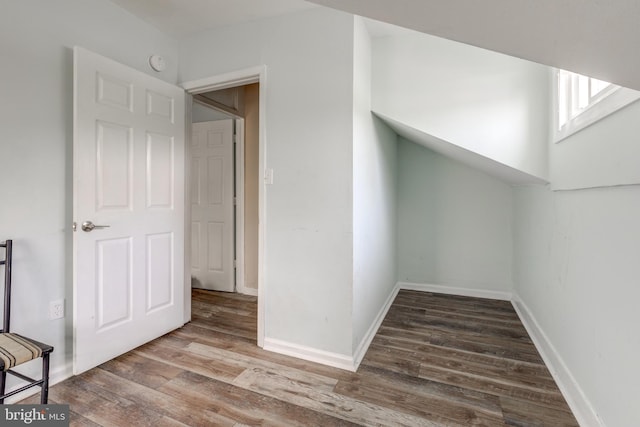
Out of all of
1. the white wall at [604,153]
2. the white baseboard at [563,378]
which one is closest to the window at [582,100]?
the white wall at [604,153]

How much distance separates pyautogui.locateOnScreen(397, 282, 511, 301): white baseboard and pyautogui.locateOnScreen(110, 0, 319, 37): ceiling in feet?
10.1

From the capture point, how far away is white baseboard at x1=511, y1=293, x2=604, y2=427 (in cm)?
144

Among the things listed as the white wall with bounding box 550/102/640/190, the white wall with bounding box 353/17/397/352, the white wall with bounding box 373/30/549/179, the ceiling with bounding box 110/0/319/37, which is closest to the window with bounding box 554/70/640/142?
the white wall with bounding box 550/102/640/190

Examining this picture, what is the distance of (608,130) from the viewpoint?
1.29m

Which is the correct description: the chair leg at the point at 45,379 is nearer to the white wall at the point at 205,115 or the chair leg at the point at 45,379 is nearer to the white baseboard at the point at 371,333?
the white baseboard at the point at 371,333

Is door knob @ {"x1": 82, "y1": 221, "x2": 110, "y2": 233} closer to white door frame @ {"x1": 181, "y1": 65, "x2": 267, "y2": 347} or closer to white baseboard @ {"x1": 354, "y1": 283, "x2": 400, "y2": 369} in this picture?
white door frame @ {"x1": 181, "y1": 65, "x2": 267, "y2": 347}

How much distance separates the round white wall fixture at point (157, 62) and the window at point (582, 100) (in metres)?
2.70

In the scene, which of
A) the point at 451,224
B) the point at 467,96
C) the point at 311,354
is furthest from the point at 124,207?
the point at 451,224

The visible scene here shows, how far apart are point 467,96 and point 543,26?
1.76 m

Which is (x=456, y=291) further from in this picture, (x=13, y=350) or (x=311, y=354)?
(x=13, y=350)

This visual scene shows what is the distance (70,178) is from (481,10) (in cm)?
231

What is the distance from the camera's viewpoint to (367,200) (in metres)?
2.33

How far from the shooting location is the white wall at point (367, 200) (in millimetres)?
2041

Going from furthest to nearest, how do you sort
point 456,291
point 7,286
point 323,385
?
1. point 456,291
2. point 323,385
3. point 7,286
